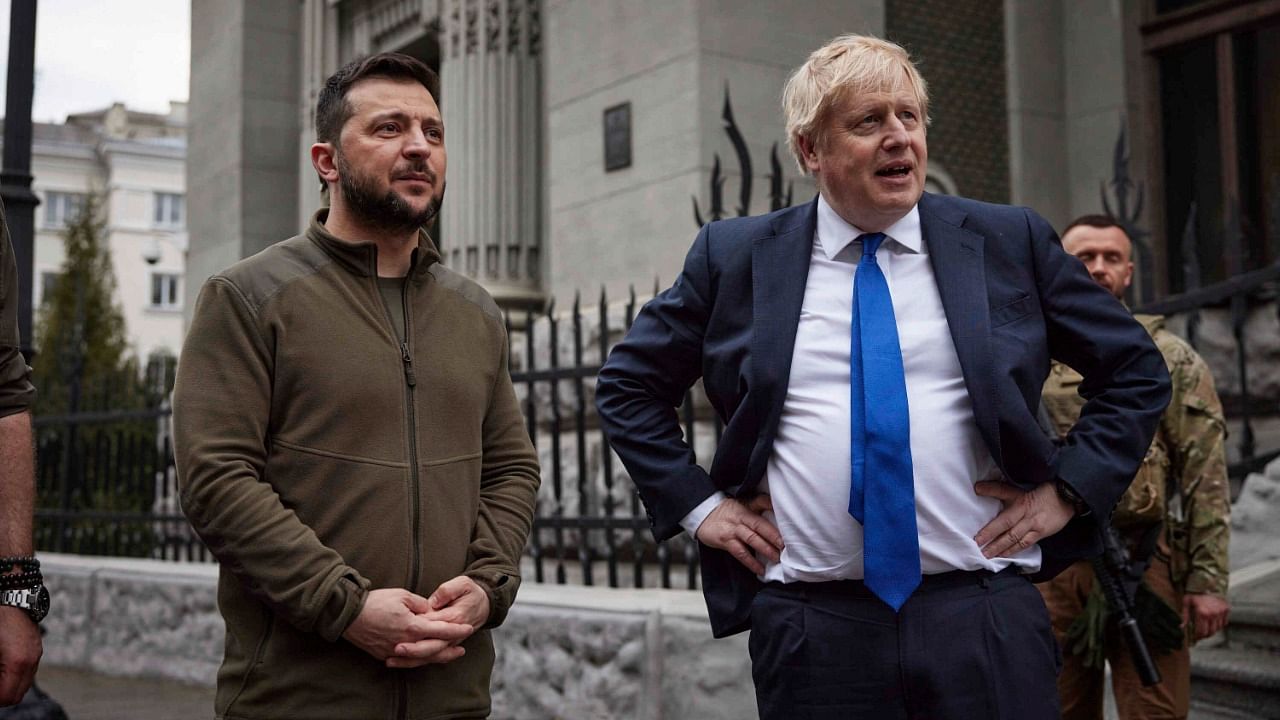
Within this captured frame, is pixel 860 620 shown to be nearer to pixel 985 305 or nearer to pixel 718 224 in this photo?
pixel 985 305

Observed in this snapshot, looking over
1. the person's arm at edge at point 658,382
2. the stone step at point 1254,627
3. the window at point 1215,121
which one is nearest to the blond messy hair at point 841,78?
the person's arm at edge at point 658,382

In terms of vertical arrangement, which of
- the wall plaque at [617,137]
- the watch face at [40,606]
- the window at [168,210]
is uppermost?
the window at [168,210]

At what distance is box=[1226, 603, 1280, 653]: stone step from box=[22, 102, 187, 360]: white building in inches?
2114

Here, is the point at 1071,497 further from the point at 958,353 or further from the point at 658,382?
the point at 658,382

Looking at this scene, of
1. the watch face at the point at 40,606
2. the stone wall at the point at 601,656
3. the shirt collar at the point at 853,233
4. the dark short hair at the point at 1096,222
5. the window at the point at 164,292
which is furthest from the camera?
the window at the point at 164,292

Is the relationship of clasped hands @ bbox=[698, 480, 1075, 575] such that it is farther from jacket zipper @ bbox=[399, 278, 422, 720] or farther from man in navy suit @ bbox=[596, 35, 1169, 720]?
jacket zipper @ bbox=[399, 278, 422, 720]

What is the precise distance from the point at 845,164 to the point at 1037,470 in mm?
747

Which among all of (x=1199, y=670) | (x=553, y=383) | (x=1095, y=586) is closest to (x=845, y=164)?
(x=1095, y=586)

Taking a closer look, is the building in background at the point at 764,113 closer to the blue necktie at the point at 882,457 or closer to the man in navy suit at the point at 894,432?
the man in navy suit at the point at 894,432

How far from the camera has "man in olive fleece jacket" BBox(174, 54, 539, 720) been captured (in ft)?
8.66

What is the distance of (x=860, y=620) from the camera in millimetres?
2592

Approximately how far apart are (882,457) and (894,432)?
6 cm

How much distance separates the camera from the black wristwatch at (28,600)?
2842 mm

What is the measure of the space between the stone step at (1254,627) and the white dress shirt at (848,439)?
2.60m
